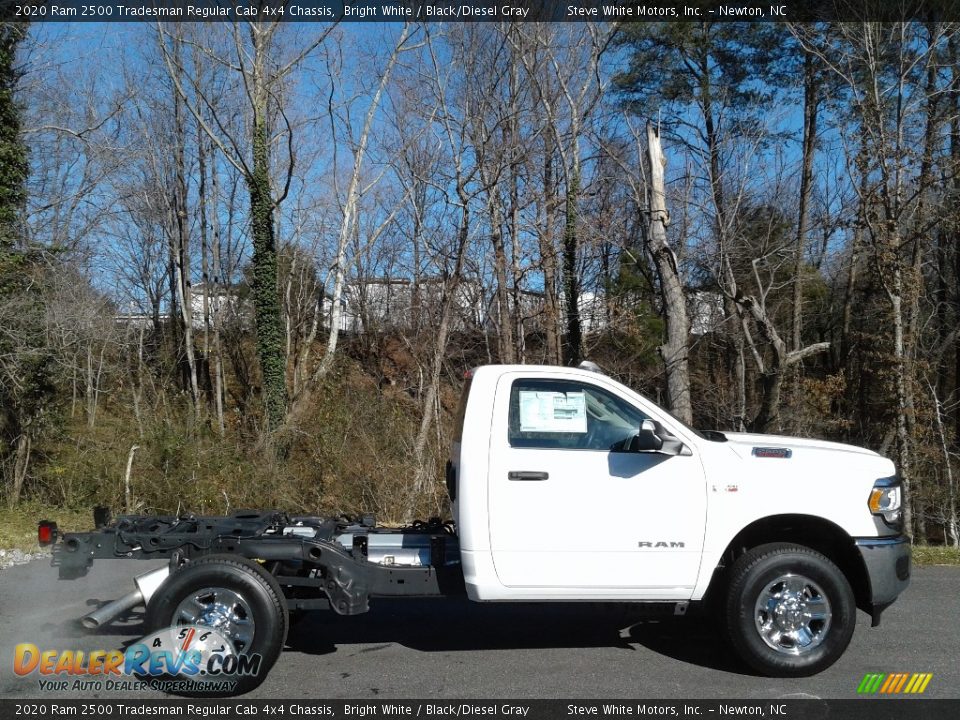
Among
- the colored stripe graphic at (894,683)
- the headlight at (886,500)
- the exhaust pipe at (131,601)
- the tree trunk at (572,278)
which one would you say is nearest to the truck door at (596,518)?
the headlight at (886,500)

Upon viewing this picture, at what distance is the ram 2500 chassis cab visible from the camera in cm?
538

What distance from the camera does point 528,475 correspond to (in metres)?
5.41

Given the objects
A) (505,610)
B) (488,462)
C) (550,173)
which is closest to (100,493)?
(505,610)

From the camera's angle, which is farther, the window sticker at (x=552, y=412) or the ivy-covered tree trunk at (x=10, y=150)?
the ivy-covered tree trunk at (x=10, y=150)

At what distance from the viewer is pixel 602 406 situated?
18.6ft

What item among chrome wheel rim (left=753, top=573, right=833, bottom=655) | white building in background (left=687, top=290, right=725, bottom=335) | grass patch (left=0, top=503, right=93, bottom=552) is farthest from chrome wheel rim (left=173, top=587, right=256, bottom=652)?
white building in background (left=687, top=290, right=725, bottom=335)

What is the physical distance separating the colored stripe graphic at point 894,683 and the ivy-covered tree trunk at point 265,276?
17246mm

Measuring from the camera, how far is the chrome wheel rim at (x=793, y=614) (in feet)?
17.8

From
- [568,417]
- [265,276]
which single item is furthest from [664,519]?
[265,276]

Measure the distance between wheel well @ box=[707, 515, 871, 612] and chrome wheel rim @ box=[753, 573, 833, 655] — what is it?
0.32m

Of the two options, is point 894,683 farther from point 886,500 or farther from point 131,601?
point 131,601

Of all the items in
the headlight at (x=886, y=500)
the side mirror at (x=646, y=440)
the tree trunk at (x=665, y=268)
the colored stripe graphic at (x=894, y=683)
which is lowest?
the colored stripe graphic at (x=894, y=683)

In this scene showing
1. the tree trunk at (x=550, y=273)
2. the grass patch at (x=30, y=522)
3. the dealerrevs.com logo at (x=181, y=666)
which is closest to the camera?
the dealerrevs.com logo at (x=181, y=666)

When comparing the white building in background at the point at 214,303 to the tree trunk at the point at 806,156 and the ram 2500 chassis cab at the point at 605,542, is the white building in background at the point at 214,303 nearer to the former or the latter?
the tree trunk at the point at 806,156
